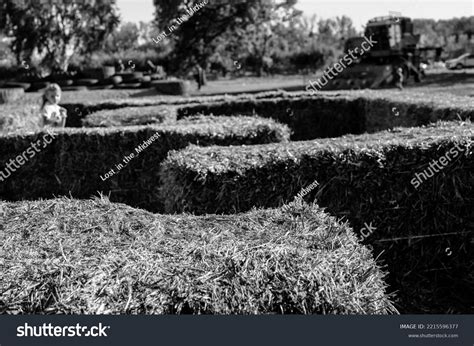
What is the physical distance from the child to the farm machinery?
2270cm

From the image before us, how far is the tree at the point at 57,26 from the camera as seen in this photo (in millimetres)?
68625

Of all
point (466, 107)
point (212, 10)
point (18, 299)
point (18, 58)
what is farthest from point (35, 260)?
point (18, 58)

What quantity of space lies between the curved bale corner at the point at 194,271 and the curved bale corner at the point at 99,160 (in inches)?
235

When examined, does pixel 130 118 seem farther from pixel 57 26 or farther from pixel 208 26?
pixel 57 26

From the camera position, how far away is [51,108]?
11750mm

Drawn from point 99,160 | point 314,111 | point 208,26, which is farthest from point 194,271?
point 208,26

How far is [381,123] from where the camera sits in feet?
49.8

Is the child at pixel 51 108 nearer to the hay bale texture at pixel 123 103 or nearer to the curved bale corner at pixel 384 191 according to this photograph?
the hay bale texture at pixel 123 103

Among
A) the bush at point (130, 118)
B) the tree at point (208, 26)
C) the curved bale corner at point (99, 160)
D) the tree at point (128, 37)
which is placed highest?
the tree at point (128, 37)

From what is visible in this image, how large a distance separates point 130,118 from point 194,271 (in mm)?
10449

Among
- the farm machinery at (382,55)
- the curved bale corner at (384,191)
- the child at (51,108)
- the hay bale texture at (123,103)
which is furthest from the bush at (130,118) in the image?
the farm machinery at (382,55)

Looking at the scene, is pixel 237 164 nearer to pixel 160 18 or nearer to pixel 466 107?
pixel 466 107

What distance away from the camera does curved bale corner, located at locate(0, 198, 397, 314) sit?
3277 mm

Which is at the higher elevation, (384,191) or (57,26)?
(57,26)
